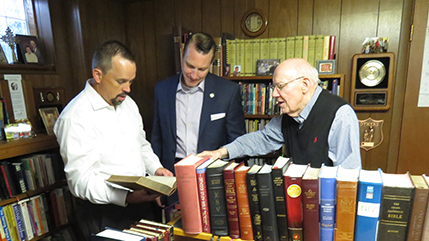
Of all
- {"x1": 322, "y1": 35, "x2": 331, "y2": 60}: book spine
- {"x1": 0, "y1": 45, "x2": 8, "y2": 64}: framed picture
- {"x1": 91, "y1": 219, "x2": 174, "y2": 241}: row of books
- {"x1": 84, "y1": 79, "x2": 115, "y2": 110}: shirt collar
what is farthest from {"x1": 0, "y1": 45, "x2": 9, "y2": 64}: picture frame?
{"x1": 322, "y1": 35, "x2": 331, "y2": 60}: book spine

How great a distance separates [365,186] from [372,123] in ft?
6.21

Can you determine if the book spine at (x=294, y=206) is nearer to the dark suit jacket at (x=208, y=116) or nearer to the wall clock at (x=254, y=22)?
the dark suit jacket at (x=208, y=116)

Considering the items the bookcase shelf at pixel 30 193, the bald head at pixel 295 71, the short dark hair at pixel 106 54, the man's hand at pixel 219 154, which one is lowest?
the bookcase shelf at pixel 30 193

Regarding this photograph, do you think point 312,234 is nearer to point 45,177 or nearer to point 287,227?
point 287,227

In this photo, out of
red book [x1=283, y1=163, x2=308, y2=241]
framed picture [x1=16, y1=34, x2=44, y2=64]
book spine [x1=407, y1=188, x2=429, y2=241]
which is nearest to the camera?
book spine [x1=407, y1=188, x2=429, y2=241]

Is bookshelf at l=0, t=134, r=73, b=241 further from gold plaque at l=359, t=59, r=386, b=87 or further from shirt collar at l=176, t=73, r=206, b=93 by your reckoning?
gold plaque at l=359, t=59, r=386, b=87

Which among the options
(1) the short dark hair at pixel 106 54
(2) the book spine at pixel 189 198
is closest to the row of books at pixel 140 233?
(2) the book spine at pixel 189 198

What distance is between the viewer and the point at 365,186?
0.77 metres

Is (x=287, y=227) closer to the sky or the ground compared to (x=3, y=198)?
closer to the sky

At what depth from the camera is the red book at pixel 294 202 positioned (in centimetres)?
85

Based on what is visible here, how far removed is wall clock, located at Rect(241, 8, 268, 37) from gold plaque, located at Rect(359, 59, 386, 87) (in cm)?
101

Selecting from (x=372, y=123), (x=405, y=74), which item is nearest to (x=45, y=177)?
(x=372, y=123)

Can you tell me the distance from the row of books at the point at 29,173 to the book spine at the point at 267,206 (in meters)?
1.77

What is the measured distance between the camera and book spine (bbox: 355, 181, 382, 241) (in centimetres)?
76
